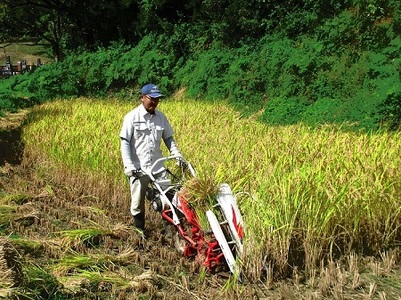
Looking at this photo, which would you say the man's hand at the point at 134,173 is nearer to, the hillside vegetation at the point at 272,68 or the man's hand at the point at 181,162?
the man's hand at the point at 181,162

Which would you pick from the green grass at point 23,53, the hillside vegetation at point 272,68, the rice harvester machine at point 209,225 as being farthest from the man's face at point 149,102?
the green grass at point 23,53

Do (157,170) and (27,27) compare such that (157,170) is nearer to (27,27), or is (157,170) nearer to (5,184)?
(5,184)

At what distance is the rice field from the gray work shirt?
0.50 metres

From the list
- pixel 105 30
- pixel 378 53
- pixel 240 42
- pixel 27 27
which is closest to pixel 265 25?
pixel 240 42

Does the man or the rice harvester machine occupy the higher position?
the man

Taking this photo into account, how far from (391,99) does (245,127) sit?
2141 millimetres

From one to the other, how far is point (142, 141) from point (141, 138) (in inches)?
1.1

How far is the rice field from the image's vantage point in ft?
11.8

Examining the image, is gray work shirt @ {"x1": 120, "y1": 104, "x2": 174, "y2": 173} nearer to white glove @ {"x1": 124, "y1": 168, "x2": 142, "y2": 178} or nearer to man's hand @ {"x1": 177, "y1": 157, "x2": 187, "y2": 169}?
white glove @ {"x1": 124, "y1": 168, "x2": 142, "y2": 178}

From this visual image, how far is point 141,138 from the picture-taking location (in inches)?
172

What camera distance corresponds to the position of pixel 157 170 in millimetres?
4371

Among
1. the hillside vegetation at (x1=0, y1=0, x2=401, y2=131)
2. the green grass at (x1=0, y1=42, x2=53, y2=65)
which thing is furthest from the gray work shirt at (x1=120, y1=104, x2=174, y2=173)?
the green grass at (x1=0, y1=42, x2=53, y2=65)

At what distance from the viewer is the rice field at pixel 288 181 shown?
3.59m

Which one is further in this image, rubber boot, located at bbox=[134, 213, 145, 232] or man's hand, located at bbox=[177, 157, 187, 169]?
rubber boot, located at bbox=[134, 213, 145, 232]
